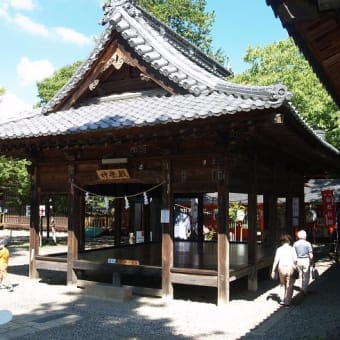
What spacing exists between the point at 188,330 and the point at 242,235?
18.4m

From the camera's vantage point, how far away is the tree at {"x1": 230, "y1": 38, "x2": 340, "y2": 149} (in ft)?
55.9

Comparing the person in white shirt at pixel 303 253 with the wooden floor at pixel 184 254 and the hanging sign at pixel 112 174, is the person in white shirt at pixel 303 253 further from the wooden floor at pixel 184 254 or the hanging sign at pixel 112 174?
the hanging sign at pixel 112 174

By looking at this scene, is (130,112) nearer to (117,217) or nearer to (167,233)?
(167,233)

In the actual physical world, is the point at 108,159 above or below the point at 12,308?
above

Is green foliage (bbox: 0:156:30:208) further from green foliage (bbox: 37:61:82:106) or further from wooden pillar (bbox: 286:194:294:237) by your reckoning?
wooden pillar (bbox: 286:194:294:237)

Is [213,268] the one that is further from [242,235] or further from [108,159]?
[242,235]

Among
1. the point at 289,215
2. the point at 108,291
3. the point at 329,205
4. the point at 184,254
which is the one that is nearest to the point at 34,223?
the point at 108,291

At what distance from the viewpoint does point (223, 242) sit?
372 inches

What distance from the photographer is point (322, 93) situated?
17.7 m

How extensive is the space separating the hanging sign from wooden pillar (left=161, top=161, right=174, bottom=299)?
112cm

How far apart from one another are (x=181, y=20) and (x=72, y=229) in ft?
65.4

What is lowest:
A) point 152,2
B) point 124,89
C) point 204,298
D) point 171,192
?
point 204,298

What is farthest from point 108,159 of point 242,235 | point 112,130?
point 242,235

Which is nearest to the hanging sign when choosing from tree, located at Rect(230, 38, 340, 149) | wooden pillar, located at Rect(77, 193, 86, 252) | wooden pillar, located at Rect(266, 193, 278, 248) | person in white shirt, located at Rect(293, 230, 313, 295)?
wooden pillar, located at Rect(77, 193, 86, 252)
